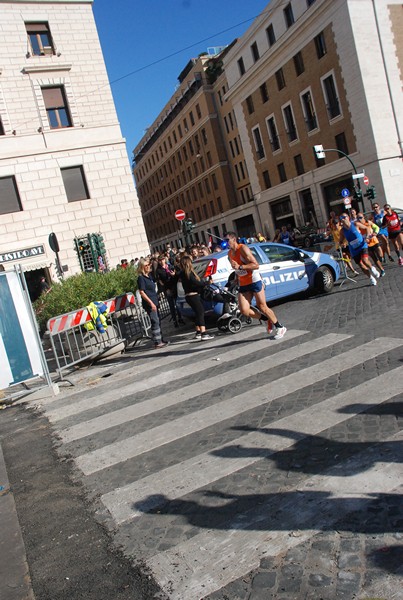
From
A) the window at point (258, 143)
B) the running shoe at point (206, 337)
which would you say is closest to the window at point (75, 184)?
the running shoe at point (206, 337)

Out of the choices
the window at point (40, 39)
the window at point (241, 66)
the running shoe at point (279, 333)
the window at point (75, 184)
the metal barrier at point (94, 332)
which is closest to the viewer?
the running shoe at point (279, 333)

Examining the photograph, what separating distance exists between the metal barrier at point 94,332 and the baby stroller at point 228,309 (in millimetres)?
1866

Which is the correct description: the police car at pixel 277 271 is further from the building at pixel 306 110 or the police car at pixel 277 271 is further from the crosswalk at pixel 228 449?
the building at pixel 306 110

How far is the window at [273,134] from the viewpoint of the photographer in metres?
41.1

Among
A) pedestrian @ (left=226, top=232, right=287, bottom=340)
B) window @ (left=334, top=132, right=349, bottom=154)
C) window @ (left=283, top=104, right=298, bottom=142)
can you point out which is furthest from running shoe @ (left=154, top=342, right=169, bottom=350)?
window @ (left=283, top=104, right=298, bottom=142)

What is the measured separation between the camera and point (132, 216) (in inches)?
926

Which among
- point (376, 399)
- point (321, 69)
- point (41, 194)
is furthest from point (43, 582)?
point (321, 69)

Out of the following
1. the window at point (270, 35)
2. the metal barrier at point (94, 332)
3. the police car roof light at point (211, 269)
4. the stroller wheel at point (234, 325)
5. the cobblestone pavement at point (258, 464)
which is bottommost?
the cobblestone pavement at point (258, 464)

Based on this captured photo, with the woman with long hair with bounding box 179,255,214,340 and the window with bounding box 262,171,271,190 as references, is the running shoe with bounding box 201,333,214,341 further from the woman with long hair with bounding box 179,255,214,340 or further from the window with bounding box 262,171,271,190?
the window with bounding box 262,171,271,190

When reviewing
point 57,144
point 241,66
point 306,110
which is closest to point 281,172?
point 306,110

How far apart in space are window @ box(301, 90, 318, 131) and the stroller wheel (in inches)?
1192

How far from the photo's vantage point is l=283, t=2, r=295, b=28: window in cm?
3499

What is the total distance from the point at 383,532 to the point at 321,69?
36001 millimetres

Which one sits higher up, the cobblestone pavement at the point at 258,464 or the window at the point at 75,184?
the window at the point at 75,184
